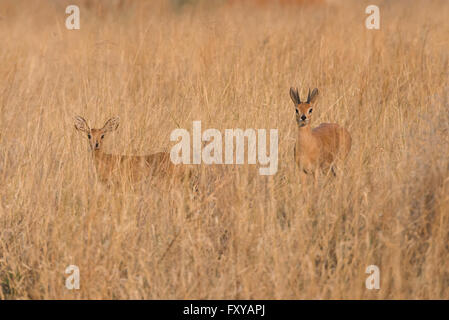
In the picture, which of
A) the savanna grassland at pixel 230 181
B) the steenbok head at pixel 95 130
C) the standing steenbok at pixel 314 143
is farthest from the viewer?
the steenbok head at pixel 95 130

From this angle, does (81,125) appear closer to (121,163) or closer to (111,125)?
(111,125)

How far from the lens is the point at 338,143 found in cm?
465

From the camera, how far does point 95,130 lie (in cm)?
462

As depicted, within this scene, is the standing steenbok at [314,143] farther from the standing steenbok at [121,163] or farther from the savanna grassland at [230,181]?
the standing steenbok at [121,163]

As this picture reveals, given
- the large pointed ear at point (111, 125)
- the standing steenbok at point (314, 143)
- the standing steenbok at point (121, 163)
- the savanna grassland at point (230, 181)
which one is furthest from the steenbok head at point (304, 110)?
the large pointed ear at point (111, 125)

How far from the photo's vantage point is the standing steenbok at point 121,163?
13.9 feet

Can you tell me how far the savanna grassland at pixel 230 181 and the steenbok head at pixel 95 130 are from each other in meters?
0.12

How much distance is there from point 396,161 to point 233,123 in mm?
1302

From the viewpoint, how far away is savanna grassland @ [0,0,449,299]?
3.07 metres

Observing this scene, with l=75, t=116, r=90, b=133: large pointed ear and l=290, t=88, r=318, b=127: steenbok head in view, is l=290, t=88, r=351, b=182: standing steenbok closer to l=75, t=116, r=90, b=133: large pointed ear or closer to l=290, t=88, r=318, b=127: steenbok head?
l=290, t=88, r=318, b=127: steenbok head

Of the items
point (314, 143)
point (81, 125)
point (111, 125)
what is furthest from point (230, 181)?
point (81, 125)

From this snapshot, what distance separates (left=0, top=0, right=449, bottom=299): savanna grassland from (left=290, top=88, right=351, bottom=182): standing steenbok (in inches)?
5.0
